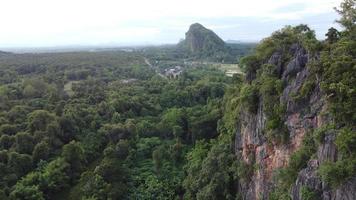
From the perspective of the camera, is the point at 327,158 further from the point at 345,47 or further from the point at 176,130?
the point at 176,130

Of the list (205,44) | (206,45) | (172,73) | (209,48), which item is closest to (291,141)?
(172,73)

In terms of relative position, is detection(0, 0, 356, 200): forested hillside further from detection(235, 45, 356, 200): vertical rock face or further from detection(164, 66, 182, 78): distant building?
detection(164, 66, 182, 78): distant building

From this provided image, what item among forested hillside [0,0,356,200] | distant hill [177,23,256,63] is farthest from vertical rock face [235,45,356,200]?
distant hill [177,23,256,63]

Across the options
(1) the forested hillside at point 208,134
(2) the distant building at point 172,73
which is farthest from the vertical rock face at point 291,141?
(2) the distant building at point 172,73

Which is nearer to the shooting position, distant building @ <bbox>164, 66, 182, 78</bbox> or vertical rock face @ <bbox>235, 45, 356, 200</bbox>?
vertical rock face @ <bbox>235, 45, 356, 200</bbox>

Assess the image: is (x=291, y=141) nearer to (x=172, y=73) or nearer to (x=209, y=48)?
(x=172, y=73)

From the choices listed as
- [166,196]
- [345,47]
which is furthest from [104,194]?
[345,47]
